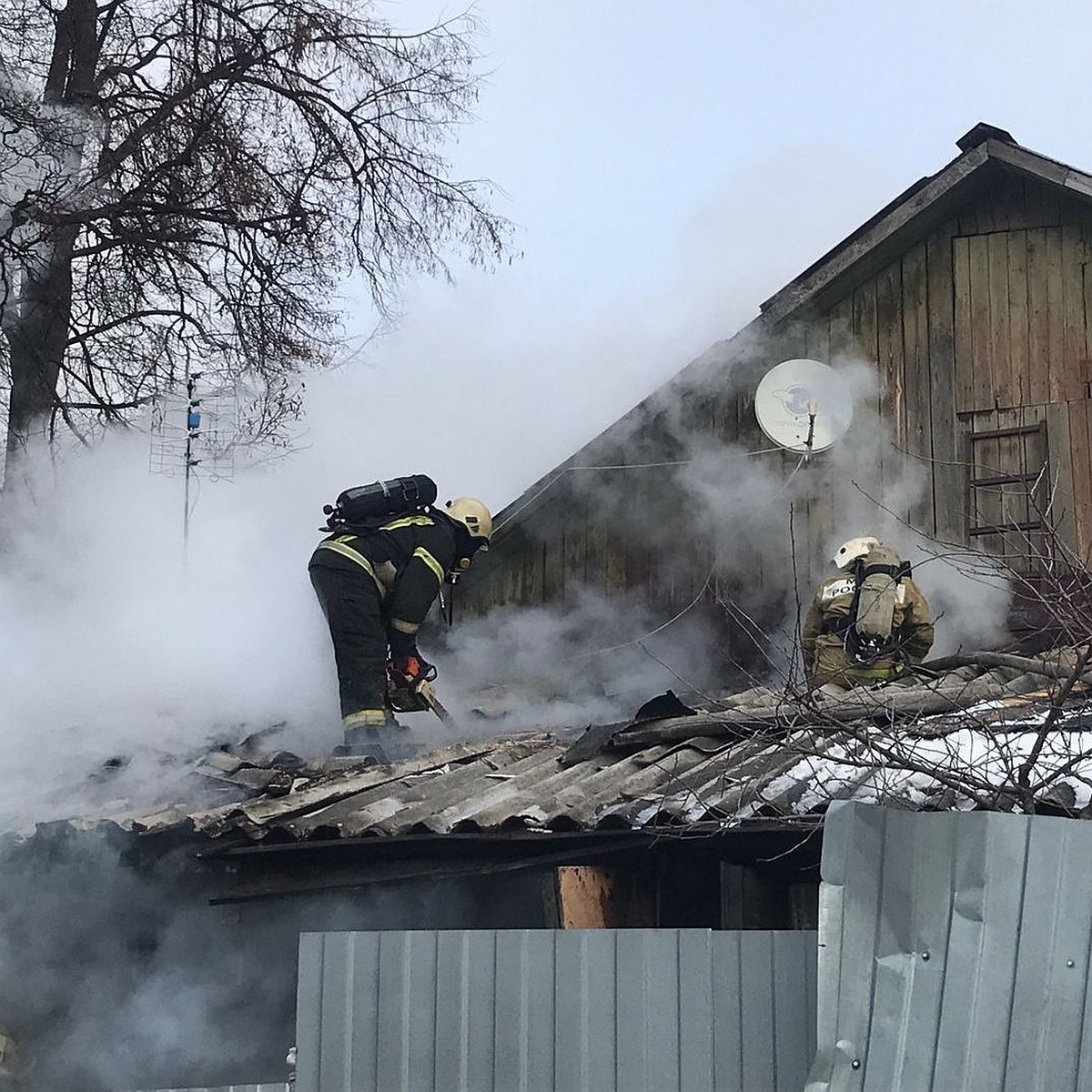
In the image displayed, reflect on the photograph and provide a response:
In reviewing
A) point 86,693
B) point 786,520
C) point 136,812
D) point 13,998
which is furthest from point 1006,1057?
point 86,693

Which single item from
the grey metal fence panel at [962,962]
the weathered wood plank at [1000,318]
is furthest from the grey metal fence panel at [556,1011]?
the weathered wood plank at [1000,318]

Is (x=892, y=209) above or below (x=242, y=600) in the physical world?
above

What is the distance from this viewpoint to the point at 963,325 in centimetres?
1168

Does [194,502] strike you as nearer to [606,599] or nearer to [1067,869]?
[606,599]

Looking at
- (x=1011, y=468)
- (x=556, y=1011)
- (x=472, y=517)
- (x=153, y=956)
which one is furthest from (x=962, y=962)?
(x=1011, y=468)

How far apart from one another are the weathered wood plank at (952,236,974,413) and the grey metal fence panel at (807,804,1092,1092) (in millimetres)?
7441

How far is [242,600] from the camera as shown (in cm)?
1288

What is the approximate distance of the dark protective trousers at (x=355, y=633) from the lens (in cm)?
1009

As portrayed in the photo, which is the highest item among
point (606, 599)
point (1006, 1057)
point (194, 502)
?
point (194, 502)

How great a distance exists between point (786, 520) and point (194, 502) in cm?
516

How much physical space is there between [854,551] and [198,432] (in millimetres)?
6386

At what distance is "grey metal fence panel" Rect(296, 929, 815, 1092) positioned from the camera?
4.89 meters

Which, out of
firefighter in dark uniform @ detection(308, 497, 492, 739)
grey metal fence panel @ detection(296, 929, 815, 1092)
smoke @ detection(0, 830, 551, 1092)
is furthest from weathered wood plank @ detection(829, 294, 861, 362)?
grey metal fence panel @ detection(296, 929, 815, 1092)

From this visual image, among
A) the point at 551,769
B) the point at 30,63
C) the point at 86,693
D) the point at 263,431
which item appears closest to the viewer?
the point at 551,769
